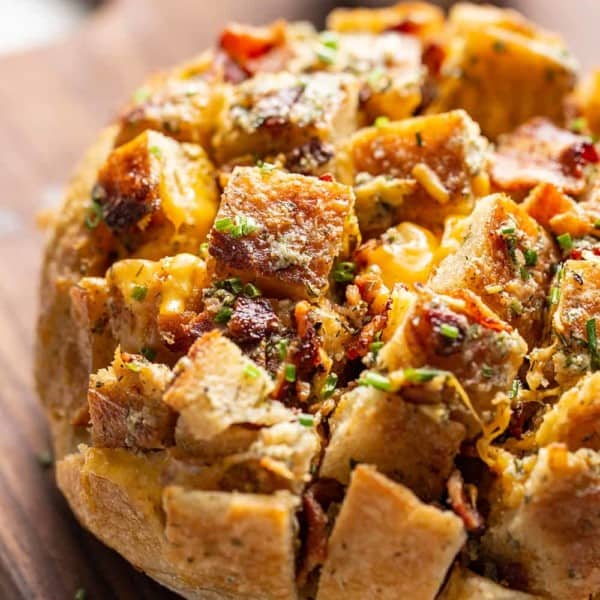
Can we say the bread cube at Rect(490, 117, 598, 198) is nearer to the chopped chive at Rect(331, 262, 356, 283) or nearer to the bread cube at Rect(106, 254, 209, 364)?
the chopped chive at Rect(331, 262, 356, 283)

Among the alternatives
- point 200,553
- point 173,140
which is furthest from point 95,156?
point 200,553

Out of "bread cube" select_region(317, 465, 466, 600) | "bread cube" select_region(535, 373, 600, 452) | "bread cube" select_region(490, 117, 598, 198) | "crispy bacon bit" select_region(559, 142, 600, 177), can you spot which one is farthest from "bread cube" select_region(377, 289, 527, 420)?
"crispy bacon bit" select_region(559, 142, 600, 177)

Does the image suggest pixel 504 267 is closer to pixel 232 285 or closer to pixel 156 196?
pixel 232 285

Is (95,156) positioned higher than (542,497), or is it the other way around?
(95,156)

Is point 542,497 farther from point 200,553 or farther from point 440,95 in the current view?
point 440,95

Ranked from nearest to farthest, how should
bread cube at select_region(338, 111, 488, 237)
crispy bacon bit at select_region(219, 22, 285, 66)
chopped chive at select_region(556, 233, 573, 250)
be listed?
1. chopped chive at select_region(556, 233, 573, 250)
2. bread cube at select_region(338, 111, 488, 237)
3. crispy bacon bit at select_region(219, 22, 285, 66)
